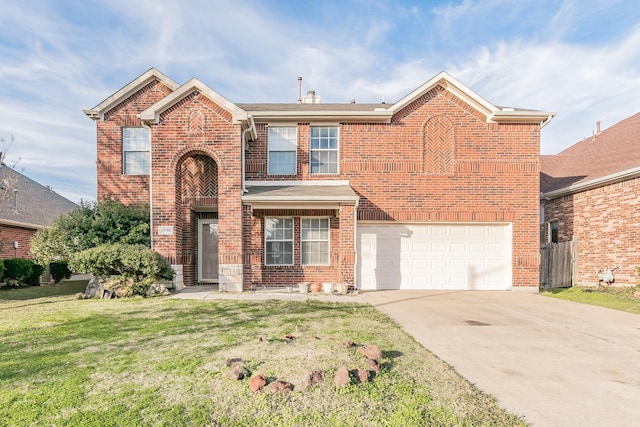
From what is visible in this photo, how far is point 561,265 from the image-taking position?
1291cm

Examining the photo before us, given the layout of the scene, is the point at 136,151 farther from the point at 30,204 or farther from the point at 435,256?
the point at 435,256

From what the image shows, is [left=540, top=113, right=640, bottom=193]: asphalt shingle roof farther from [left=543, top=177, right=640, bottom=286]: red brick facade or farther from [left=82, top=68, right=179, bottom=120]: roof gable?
[left=82, top=68, right=179, bottom=120]: roof gable

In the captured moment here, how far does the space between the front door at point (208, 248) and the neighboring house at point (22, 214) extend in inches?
313

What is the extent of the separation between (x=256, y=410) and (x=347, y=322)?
11.9ft

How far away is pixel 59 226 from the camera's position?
10.5 meters

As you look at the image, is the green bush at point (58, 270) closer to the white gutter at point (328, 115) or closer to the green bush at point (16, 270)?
the green bush at point (16, 270)

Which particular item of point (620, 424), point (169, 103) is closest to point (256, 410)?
point (620, 424)

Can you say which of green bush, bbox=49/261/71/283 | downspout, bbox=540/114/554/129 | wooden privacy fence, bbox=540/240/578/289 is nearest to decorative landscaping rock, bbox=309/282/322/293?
wooden privacy fence, bbox=540/240/578/289

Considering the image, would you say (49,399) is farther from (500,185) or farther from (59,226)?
(500,185)

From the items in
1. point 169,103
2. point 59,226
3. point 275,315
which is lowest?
point 275,315

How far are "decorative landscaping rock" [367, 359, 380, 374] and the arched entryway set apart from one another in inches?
333

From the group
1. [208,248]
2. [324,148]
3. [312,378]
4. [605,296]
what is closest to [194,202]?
[208,248]

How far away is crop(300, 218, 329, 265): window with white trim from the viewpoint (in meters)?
11.4

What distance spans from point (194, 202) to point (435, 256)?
8.61m
